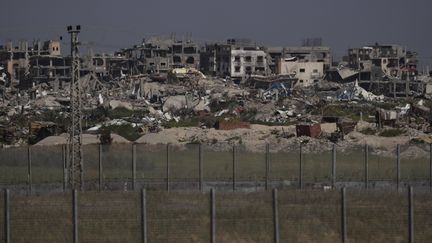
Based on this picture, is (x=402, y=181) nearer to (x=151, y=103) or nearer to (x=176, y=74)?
(x=151, y=103)

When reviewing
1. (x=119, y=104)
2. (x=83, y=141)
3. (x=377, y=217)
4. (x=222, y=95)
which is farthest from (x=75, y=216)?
(x=222, y=95)

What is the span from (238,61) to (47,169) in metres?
72.0

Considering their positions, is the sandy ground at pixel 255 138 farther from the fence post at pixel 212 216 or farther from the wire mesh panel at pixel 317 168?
the fence post at pixel 212 216

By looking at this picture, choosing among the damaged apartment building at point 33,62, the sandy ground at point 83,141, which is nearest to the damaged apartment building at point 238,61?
the damaged apartment building at point 33,62

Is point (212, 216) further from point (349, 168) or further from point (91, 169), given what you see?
point (91, 169)

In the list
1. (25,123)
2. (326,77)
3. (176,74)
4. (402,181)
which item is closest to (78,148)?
(402,181)

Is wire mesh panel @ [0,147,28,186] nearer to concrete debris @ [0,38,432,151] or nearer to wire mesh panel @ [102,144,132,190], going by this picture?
wire mesh panel @ [102,144,132,190]

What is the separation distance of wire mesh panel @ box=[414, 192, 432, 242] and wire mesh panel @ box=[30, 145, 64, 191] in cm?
1041

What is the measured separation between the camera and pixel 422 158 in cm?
2402

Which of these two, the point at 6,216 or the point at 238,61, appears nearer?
the point at 6,216

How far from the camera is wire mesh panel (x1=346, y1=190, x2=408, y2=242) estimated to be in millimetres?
13188

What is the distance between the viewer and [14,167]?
22.5 m

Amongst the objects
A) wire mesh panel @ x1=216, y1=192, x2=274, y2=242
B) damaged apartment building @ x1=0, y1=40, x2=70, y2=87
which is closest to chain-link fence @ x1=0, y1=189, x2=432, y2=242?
wire mesh panel @ x1=216, y1=192, x2=274, y2=242

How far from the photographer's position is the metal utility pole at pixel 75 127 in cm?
2286
